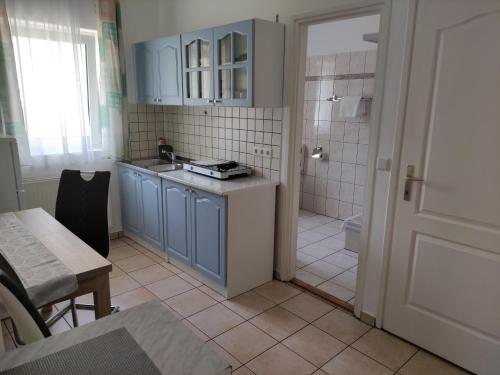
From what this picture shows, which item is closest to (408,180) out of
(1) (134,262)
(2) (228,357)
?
(2) (228,357)

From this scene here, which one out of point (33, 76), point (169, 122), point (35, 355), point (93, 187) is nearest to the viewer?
point (35, 355)

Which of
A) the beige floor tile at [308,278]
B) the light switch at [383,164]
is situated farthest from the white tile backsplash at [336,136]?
the light switch at [383,164]

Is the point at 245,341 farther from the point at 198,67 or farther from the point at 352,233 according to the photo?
the point at 198,67

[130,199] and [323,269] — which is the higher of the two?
[130,199]

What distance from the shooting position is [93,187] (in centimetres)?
244

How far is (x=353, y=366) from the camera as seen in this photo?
2088mm

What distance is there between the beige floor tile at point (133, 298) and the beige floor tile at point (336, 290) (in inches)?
53.6

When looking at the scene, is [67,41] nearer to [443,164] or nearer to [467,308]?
[443,164]

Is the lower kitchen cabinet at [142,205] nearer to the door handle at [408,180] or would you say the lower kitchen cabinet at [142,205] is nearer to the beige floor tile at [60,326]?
the beige floor tile at [60,326]

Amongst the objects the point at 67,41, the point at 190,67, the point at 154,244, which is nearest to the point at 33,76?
the point at 67,41

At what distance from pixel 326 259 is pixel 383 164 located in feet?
4.97

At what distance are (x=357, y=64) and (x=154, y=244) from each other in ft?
9.68

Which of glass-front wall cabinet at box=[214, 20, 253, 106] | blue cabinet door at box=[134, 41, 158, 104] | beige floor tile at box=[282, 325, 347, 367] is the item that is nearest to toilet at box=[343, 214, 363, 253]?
beige floor tile at box=[282, 325, 347, 367]

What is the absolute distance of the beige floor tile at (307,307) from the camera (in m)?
2.59
